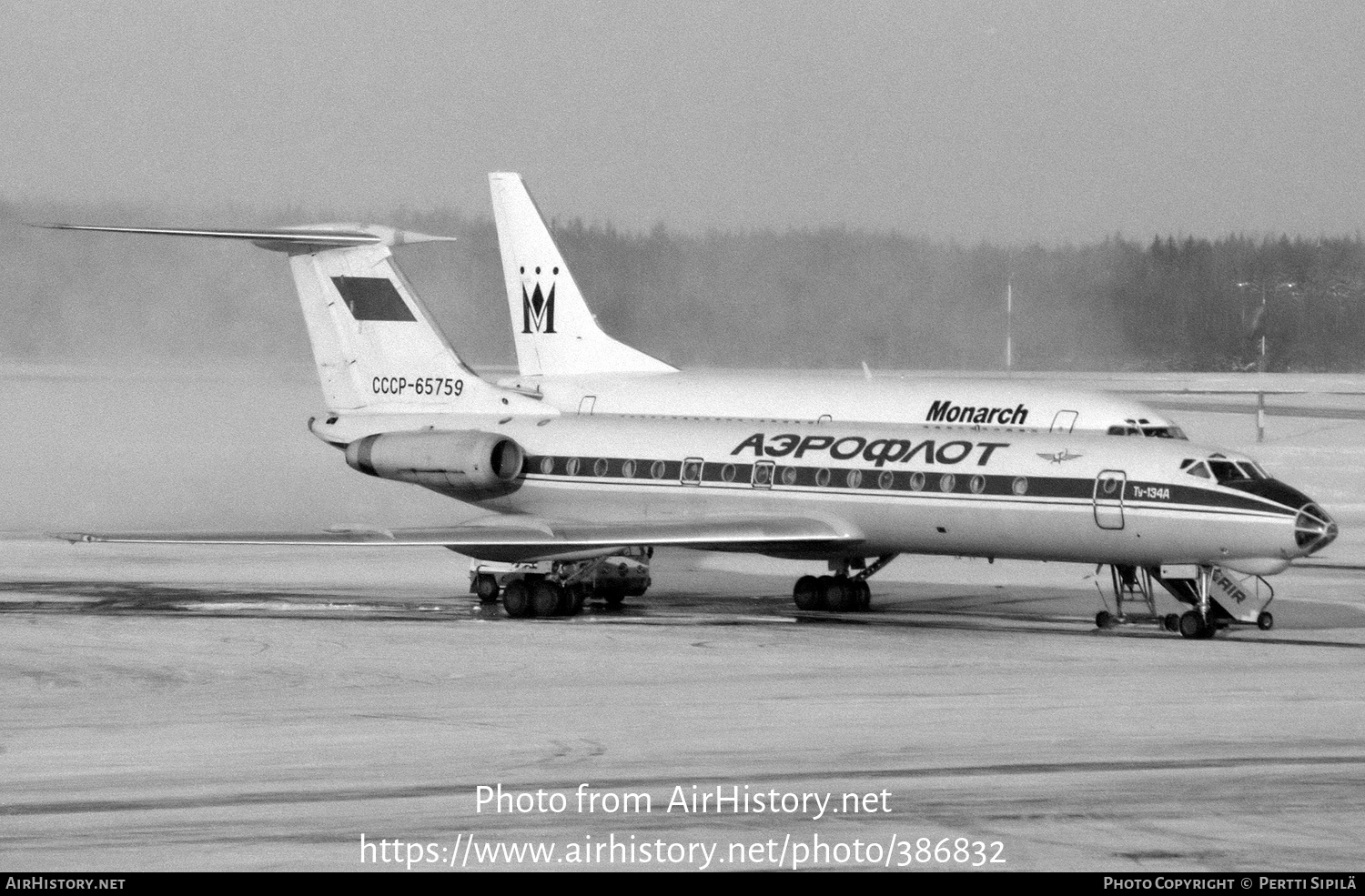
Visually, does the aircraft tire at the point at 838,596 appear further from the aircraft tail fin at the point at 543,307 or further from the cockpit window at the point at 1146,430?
the aircraft tail fin at the point at 543,307

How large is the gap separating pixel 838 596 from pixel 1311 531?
6.64m

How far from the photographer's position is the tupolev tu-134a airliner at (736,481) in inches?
901

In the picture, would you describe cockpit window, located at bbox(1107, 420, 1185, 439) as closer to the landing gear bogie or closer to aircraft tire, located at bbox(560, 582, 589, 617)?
the landing gear bogie

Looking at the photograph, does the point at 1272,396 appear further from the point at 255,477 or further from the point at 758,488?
the point at 758,488

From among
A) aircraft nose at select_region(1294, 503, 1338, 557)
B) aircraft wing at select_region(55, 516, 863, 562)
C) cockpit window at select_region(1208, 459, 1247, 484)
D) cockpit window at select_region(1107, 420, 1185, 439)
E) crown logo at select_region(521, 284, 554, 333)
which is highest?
crown logo at select_region(521, 284, 554, 333)

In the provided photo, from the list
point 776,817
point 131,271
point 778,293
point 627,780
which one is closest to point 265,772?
point 627,780

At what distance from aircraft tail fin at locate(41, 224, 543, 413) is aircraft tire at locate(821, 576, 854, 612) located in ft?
17.8

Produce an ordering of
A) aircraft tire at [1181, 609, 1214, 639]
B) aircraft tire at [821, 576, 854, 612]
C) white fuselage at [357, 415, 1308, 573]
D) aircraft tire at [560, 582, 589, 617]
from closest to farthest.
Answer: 1. aircraft tire at [1181, 609, 1214, 639]
2. white fuselage at [357, 415, 1308, 573]
3. aircraft tire at [560, 582, 589, 617]
4. aircraft tire at [821, 576, 854, 612]

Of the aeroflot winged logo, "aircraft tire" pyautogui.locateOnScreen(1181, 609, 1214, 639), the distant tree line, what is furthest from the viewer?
the distant tree line

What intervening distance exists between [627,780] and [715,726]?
2.46 meters

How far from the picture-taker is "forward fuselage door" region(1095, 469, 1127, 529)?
2302 cm

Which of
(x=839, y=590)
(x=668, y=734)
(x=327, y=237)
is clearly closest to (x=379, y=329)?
(x=327, y=237)

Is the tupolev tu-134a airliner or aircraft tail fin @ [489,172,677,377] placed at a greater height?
aircraft tail fin @ [489,172,677,377]

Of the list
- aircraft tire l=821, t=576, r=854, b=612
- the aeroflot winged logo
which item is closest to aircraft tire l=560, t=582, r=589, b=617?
aircraft tire l=821, t=576, r=854, b=612
